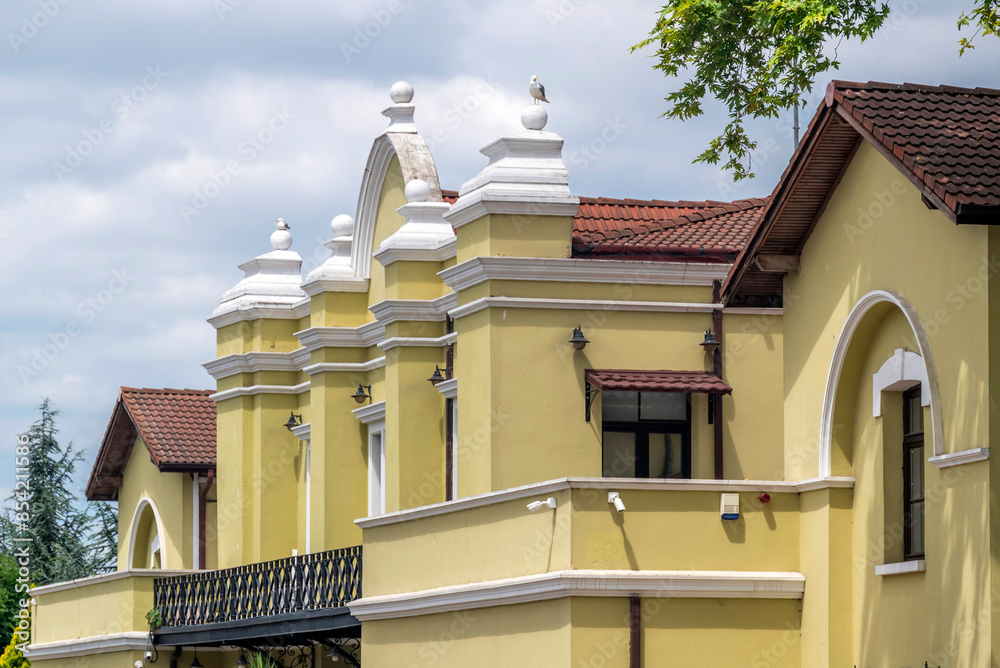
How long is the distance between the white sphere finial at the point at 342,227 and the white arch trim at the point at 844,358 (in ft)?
40.6

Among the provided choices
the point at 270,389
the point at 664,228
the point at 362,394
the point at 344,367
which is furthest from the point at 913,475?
the point at 270,389

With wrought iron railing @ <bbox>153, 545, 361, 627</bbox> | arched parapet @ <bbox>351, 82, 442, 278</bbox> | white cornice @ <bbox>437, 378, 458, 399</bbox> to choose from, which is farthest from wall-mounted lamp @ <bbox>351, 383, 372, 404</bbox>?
wrought iron railing @ <bbox>153, 545, 361, 627</bbox>

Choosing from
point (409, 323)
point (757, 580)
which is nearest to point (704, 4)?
point (757, 580)

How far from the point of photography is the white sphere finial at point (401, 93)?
2661cm

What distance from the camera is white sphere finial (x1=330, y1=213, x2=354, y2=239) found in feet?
92.4

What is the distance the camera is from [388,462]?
25.0 m

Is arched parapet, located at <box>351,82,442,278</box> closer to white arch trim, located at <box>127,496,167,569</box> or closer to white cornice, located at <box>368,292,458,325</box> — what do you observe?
white cornice, located at <box>368,292,458,325</box>

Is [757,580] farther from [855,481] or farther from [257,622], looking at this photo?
[257,622]

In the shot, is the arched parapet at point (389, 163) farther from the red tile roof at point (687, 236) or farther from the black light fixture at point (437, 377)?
the red tile roof at point (687, 236)

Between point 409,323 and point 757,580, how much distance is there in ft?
28.2

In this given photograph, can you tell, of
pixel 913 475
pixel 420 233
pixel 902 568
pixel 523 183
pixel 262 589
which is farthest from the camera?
pixel 262 589

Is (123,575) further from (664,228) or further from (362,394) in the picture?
(664,228)

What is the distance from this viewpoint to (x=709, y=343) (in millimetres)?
22375

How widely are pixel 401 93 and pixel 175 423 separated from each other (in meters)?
10.1
